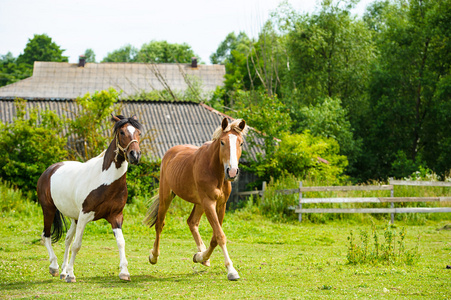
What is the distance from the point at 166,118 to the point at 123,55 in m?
70.1

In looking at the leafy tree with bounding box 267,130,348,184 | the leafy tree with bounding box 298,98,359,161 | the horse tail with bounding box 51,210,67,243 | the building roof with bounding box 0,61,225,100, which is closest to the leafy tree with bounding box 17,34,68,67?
the building roof with bounding box 0,61,225,100

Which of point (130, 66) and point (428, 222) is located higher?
point (130, 66)

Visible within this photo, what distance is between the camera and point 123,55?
9138cm

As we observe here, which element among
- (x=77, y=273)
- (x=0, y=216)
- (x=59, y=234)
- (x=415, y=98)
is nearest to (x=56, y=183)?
(x=59, y=234)

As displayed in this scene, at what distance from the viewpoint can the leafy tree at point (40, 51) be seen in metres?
66.5

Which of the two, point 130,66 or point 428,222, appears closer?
point 428,222

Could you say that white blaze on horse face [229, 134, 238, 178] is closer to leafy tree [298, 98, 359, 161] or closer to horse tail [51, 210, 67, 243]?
horse tail [51, 210, 67, 243]

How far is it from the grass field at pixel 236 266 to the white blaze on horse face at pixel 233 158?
4.87ft

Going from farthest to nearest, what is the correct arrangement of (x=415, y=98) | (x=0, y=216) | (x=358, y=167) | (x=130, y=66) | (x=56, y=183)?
(x=130, y=66) < (x=358, y=167) < (x=415, y=98) < (x=0, y=216) < (x=56, y=183)

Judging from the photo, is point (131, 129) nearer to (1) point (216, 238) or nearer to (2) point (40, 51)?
(1) point (216, 238)

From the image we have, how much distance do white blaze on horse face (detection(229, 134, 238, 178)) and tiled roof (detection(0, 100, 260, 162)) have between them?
49.1 ft

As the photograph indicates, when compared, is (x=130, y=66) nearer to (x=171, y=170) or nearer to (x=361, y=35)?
(x=361, y=35)

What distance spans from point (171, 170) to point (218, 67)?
43.1 meters

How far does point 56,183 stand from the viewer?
26.2 ft
